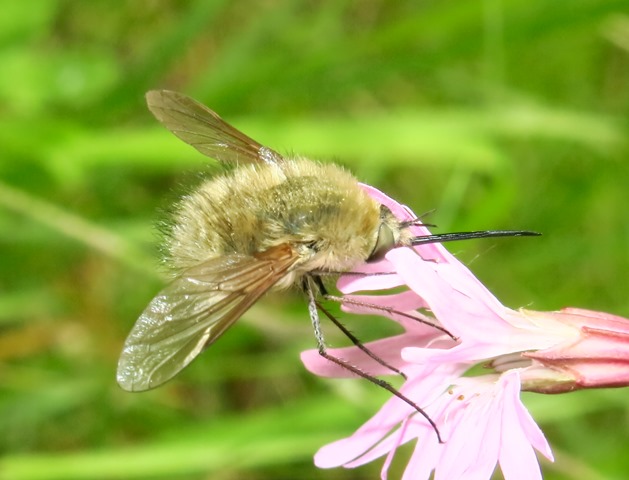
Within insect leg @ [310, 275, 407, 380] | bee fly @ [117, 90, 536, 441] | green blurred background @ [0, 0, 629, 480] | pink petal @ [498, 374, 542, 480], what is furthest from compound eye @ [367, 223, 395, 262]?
green blurred background @ [0, 0, 629, 480]

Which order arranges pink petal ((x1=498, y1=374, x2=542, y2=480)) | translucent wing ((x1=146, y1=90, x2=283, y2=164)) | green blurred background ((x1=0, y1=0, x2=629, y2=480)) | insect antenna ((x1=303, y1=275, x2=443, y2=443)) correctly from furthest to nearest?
green blurred background ((x1=0, y1=0, x2=629, y2=480)) → translucent wing ((x1=146, y1=90, x2=283, y2=164)) → insect antenna ((x1=303, y1=275, x2=443, y2=443)) → pink petal ((x1=498, y1=374, x2=542, y2=480))

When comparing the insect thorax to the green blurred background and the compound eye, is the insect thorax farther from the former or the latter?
the green blurred background

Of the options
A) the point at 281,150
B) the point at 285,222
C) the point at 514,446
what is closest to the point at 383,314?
the point at 285,222

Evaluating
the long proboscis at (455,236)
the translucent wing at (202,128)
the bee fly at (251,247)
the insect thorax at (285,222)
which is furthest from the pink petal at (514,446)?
the translucent wing at (202,128)

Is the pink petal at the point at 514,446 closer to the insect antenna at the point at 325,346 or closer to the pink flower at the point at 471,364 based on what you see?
the pink flower at the point at 471,364

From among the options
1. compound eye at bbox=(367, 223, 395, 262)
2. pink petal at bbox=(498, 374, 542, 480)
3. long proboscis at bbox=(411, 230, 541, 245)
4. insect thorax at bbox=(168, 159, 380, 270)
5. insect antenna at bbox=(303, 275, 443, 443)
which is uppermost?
insect thorax at bbox=(168, 159, 380, 270)

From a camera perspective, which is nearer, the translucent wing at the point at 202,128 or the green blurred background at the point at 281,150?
the translucent wing at the point at 202,128

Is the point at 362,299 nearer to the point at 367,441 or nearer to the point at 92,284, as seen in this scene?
the point at 367,441
